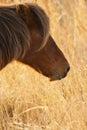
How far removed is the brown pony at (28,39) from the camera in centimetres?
167

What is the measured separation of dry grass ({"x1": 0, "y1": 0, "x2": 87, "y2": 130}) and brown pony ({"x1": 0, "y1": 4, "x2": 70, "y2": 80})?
66 centimetres

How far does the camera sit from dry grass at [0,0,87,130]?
2.69m

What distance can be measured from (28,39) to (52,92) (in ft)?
3.65

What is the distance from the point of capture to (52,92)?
2.83 m

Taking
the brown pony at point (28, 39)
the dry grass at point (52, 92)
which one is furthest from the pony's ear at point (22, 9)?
the dry grass at point (52, 92)

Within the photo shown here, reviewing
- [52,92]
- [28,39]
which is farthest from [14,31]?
[52,92]

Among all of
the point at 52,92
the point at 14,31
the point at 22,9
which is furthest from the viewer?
the point at 52,92

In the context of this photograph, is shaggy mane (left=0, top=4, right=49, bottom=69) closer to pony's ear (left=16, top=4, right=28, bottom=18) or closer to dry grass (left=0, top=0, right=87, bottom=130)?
pony's ear (left=16, top=4, right=28, bottom=18)

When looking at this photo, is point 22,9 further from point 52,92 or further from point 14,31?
point 52,92

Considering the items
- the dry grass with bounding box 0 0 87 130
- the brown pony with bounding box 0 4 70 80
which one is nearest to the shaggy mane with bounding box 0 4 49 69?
the brown pony with bounding box 0 4 70 80

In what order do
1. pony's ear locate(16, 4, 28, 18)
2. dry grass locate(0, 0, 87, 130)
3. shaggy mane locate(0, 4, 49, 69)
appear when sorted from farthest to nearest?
1. dry grass locate(0, 0, 87, 130)
2. pony's ear locate(16, 4, 28, 18)
3. shaggy mane locate(0, 4, 49, 69)

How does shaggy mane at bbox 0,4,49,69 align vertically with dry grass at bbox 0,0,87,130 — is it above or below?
above

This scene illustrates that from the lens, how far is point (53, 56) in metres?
2.06

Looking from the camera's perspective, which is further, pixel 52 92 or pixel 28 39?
pixel 52 92
